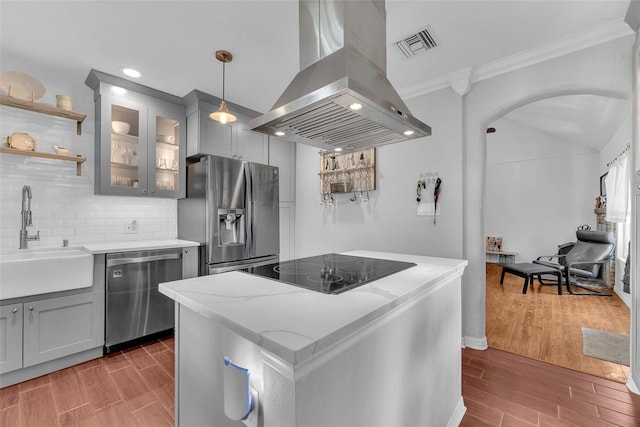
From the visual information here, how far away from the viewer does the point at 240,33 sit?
2143 millimetres

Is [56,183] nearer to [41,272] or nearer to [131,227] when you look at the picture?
[131,227]

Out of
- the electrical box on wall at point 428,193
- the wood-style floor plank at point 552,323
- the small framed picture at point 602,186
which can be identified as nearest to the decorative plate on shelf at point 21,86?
the electrical box on wall at point 428,193

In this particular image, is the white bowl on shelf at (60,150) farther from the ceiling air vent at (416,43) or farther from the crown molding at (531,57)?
the crown molding at (531,57)

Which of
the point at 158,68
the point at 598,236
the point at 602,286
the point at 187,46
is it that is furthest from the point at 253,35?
the point at 602,286

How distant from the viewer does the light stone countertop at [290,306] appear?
0.71 m

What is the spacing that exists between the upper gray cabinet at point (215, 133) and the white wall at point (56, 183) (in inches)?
36.0

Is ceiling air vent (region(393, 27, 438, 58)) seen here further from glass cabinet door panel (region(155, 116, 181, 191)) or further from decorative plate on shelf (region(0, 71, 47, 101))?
decorative plate on shelf (region(0, 71, 47, 101))

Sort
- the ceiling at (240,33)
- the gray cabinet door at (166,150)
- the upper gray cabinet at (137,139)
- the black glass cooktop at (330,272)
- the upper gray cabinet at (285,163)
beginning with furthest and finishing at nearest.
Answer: the upper gray cabinet at (285,163)
the gray cabinet door at (166,150)
the upper gray cabinet at (137,139)
the ceiling at (240,33)
the black glass cooktop at (330,272)

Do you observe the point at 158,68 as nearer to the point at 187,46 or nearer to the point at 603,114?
the point at 187,46

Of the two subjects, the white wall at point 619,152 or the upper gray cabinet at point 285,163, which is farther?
the upper gray cabinet at point 285,163

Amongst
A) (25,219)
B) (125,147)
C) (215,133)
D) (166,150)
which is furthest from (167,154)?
(25,219)

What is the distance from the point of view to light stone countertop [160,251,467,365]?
0.71m

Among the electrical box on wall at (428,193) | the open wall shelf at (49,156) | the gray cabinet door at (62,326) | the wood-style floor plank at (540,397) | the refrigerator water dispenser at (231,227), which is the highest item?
the open wall shelf at (49,156)

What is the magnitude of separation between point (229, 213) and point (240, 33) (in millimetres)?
1785
